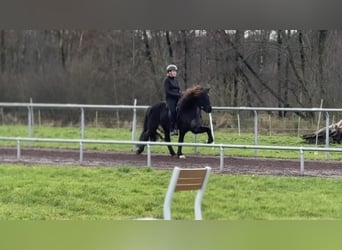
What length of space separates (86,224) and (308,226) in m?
1.29

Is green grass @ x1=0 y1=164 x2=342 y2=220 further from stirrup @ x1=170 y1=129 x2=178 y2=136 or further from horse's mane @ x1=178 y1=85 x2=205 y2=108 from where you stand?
stirrup @ x1=170 y1=129 x2=178 y2=136

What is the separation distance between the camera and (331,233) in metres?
3.56

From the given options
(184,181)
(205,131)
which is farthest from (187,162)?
(184,181)

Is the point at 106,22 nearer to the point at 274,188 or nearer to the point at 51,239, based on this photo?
the point at 51,239

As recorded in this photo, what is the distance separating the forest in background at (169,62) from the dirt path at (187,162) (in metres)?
1.45

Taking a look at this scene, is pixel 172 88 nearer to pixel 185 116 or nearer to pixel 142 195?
pixel 185 116

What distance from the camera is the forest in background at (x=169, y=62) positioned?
950 centimetres

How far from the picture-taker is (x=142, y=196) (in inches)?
225

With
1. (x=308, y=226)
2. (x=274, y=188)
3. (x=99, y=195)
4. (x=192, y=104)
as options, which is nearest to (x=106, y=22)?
(x=308, y=226)

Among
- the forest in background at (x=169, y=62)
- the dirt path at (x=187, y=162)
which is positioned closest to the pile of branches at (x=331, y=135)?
the dirt path at (x=187, y=162)

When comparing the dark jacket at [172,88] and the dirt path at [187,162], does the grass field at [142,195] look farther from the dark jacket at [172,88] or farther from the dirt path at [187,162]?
the dark jacket at [172,88]

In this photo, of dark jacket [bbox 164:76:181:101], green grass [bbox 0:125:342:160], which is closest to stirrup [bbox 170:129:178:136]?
green grass [bbox 0:125:342:160]

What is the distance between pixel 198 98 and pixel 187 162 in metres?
0.86

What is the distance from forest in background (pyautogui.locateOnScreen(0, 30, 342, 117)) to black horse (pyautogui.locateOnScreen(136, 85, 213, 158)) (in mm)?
804
